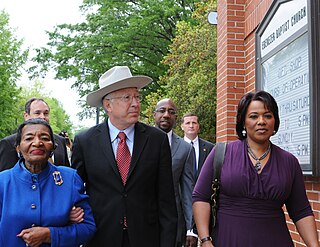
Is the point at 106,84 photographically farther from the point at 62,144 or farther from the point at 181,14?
the point at 181,14

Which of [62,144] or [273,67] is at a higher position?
[273,67]

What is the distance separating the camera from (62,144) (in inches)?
210

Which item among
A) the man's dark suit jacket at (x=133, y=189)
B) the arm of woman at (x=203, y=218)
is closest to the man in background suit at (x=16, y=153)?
the man's dark suit jacket at (x=133, y=189)

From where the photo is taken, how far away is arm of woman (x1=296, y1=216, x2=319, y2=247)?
352 cm

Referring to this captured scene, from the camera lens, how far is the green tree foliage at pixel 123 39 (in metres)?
25.1

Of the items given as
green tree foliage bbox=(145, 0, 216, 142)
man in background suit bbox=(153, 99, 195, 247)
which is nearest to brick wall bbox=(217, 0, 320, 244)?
man in background suit bbox=(153, 99, 195, 247)

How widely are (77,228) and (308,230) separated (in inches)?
63.5

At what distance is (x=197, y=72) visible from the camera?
19.0 meters

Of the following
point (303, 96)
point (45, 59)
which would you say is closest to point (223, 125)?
point (303, 96)

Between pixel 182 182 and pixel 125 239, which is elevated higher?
pixel 182 182

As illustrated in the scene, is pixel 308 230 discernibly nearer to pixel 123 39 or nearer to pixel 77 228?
pixel 77 228

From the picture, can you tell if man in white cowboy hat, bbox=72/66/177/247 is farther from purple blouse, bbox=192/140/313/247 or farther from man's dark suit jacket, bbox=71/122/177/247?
purple blouse, bbox=192/140/313/247

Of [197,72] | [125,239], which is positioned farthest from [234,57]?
[197,72]

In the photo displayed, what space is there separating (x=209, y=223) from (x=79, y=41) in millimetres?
23891
